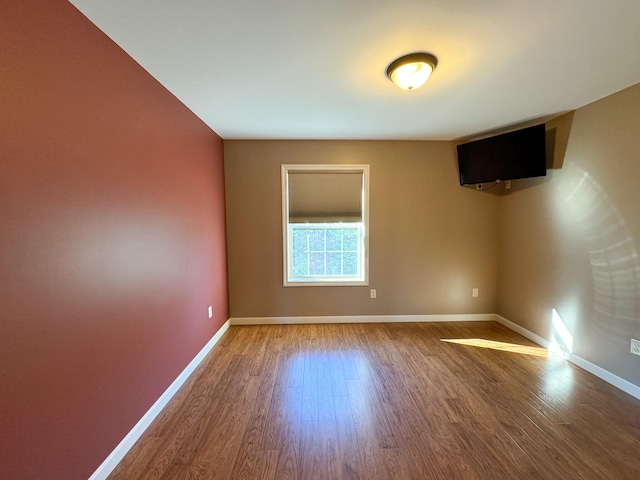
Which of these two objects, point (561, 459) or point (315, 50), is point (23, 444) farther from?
point (561, 459)

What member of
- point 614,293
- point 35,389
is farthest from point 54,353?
Answer: point 614,293

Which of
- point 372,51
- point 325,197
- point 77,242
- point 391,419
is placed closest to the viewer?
point 77,242

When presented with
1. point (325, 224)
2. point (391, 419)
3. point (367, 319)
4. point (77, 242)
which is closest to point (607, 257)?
point (391, 419)

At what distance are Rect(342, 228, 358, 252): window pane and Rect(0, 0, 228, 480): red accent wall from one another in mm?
2133

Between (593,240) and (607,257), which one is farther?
(593,240)

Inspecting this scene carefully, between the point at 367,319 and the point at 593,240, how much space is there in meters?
2.43

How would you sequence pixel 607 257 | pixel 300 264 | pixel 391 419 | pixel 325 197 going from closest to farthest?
pixel 391 419
pixel 607 257
pixel 325 197
pixel 300 264

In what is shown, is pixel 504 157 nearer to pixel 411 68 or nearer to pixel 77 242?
pixel 411 68

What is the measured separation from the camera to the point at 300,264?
365cm

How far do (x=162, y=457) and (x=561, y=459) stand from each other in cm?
232

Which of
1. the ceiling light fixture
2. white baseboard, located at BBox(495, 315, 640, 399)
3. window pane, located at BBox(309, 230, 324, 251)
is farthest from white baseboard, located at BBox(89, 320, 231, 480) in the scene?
white baseboard, located at BBox(495, 315, 640, 399)

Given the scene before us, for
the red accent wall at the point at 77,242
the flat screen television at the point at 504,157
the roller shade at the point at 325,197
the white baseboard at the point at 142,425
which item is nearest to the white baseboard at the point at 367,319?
the white baseboard at the point at 142,425

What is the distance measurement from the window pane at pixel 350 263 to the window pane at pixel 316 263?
0.30 metres

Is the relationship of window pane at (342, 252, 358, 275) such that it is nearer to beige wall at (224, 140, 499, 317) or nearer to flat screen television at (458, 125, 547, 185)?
beige wall at (224, 140, 499, 317)
